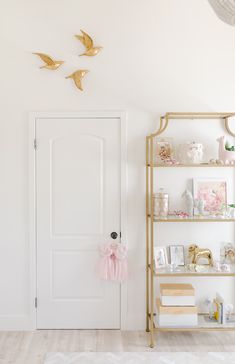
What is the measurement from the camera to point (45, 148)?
3.81 metres

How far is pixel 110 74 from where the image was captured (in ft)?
12.5

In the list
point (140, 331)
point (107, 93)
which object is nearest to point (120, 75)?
point (107, 93)

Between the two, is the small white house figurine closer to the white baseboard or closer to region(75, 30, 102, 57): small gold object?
region(75, 30, 102, 57): small gold object

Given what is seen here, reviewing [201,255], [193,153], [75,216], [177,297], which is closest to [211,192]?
[193,153]

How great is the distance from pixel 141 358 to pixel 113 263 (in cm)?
83

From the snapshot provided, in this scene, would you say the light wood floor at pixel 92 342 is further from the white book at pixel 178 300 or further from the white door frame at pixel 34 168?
the white door frame at pixel 34 168

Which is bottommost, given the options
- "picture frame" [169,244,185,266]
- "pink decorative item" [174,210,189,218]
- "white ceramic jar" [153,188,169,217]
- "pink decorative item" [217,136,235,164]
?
"picture frame" [169,244,185,266]

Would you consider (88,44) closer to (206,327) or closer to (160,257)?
(160,257)

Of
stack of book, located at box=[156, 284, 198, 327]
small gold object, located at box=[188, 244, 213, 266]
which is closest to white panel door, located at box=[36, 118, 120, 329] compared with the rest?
stack of book, located at box=[156, 284, 198, 327]

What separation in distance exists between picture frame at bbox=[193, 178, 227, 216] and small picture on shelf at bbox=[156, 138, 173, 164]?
329 mm

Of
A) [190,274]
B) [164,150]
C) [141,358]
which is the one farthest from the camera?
[164,150]

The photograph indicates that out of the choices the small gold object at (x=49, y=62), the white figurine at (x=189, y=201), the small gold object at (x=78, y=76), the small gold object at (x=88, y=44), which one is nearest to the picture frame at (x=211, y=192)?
the white figurine at (x=189, y=201)

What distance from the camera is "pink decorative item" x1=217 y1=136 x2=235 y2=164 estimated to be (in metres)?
3.57

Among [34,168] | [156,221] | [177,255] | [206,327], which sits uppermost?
[34,168]
